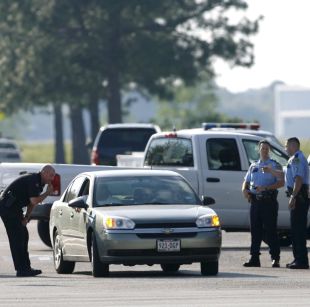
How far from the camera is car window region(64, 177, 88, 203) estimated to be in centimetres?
2039

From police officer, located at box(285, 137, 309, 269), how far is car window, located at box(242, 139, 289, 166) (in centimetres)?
425

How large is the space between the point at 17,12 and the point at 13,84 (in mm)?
3823

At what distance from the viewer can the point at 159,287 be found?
669 inches

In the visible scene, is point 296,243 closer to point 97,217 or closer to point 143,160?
point 97,217

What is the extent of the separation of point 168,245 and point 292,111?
176m

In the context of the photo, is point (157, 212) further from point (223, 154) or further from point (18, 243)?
point (223, 154)

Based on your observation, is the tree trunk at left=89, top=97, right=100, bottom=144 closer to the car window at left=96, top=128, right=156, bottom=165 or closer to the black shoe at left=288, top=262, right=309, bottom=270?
the car window at left=96, top=128, right=156, bottom=165

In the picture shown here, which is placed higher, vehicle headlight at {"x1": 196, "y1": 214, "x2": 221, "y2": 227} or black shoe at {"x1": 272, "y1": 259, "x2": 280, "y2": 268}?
vehicle headlight at {"x1": 196, "y1": 214, "x2": 221, "y2": 227}

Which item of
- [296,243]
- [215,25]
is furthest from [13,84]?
[296,243]

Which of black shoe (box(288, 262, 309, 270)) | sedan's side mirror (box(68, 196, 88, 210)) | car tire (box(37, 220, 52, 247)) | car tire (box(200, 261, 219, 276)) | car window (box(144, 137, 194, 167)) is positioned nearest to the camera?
car tire (box(200, 261, 219, 276))

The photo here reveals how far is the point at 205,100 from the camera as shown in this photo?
120688 millimetres

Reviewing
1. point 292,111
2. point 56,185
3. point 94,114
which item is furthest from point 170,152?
point 292,111

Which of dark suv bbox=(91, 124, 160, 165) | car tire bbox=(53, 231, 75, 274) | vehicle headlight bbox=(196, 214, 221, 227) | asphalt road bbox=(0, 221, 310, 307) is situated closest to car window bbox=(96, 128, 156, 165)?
dark suv bbox=(91, 124, 160, 165)

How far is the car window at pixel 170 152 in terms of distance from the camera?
2559cm
